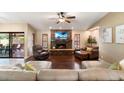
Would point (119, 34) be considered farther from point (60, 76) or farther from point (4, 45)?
point (4, 45)

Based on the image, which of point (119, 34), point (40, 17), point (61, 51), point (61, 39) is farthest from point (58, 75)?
point (61, 39)

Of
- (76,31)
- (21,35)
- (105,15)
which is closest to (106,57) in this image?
(105,15)

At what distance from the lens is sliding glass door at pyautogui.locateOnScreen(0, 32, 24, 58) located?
12.6 m

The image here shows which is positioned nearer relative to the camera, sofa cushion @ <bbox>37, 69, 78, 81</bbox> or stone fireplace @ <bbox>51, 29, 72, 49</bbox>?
sofa cushion @ <bbox>37, 69, 78, 81</bbox>

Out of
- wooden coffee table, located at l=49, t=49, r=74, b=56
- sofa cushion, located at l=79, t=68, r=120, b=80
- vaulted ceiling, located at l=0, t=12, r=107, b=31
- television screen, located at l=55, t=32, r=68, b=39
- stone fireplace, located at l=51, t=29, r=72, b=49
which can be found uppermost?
vaulted ceiling, located at l=0, t=12, r=107, b=31

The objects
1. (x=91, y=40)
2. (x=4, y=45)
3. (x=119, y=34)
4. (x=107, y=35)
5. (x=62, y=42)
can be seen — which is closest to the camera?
(x=119, y=34)

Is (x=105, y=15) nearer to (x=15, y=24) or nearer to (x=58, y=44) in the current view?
(x=15, y=24)

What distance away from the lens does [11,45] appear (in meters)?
12.7

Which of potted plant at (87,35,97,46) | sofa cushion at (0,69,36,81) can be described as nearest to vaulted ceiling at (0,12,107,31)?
potted plant at (87,35,97,46)

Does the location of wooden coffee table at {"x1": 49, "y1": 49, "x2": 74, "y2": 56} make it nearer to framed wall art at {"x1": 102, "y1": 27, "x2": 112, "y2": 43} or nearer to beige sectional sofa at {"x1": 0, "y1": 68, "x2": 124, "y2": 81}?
framed wall art at {"x1": 102, "y1": 27, "x2": 112, "y2": 43}

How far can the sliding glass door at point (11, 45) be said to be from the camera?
497 inches

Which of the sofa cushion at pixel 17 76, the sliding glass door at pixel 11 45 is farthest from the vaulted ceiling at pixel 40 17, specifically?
the sofa cushion at pixel 17 76

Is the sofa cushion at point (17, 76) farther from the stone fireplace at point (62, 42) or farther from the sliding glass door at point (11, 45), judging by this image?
the stone fireplace at point (62, 42)

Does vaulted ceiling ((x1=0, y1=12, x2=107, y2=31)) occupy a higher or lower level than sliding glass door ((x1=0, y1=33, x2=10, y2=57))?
higher
